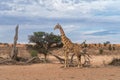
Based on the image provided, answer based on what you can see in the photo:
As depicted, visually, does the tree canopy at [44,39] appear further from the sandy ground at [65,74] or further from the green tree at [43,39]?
the sandy ground at [65,74]

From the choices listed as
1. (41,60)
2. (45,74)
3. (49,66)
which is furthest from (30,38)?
(45,74)

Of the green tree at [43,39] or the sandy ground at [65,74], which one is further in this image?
the green tree at [43,39]

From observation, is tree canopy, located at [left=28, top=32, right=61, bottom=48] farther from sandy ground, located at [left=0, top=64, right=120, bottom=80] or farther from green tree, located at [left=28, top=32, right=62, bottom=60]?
sandy ground, located at [left=0, top=64, right=120, bottom=80]

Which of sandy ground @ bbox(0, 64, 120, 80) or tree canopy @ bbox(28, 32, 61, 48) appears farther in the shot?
tree canopy @ bbox(28, 32, 61, 48)

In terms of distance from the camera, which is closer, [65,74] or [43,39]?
[65,74]

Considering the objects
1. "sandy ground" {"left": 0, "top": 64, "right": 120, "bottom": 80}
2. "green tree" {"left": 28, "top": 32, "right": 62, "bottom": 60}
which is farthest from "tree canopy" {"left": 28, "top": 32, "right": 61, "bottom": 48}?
"sandy ground" {"left": 0, "top": 64, "right": 120, "bottom": 80}

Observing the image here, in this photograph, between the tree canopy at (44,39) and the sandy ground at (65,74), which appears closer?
the sandy ground at (65,74)

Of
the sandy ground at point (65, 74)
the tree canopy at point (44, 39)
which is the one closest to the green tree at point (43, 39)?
the tree canopy at point (44, 39)

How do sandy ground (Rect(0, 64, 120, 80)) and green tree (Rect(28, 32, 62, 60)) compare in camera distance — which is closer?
sandy ground (Rect(0, 64, 120, 80))

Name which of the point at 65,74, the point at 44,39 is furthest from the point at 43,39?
the point at 65,74

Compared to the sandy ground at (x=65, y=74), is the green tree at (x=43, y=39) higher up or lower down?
higher up

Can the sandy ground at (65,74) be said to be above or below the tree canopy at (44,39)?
below

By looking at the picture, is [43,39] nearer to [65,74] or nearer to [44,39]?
[44,39]

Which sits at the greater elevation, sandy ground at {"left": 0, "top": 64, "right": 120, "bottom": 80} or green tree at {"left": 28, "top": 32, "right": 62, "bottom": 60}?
green tree at {"left": 28, "top": 32, "right": 62, "bottom": 60}
